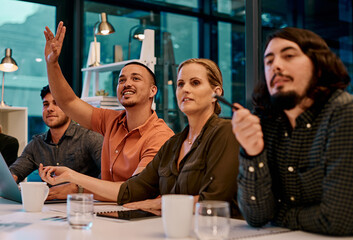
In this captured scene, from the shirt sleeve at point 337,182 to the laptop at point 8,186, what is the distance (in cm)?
117

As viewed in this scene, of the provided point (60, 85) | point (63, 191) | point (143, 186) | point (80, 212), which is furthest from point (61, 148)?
point (80, 212)

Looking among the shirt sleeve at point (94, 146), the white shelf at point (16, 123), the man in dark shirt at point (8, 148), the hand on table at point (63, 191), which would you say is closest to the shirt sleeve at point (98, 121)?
the shirt sleeve at point (94, 146)

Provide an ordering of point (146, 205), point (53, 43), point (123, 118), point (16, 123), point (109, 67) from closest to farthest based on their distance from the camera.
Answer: point (146, 205)
point (53, 43)
point (123, 118)
point (109, 67)
point (16, 123)

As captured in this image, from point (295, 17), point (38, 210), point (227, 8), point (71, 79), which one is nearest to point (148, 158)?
point (38, 210)

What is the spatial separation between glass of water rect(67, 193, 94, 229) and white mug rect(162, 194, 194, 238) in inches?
9.7

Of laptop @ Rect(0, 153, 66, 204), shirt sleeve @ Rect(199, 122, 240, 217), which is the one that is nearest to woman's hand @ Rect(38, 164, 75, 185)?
laptop @ Rect(0, 153, 66, 204)

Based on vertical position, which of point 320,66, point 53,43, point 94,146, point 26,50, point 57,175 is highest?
point 26,50

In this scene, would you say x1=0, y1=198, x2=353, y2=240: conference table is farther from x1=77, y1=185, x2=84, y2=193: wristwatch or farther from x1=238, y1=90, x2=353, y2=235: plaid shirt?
x1=77, y1=185, x2=84, y2=193: wristwatch

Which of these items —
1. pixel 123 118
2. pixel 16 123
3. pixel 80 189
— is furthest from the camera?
pixel 16 123

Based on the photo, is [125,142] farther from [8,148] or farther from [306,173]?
[8,148]

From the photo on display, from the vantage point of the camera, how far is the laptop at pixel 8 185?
72.4 inches

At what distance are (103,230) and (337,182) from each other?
0.65m

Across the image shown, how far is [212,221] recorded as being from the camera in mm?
1075

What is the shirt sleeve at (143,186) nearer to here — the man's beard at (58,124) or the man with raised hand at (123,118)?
the man with raised hand at (123,118)
